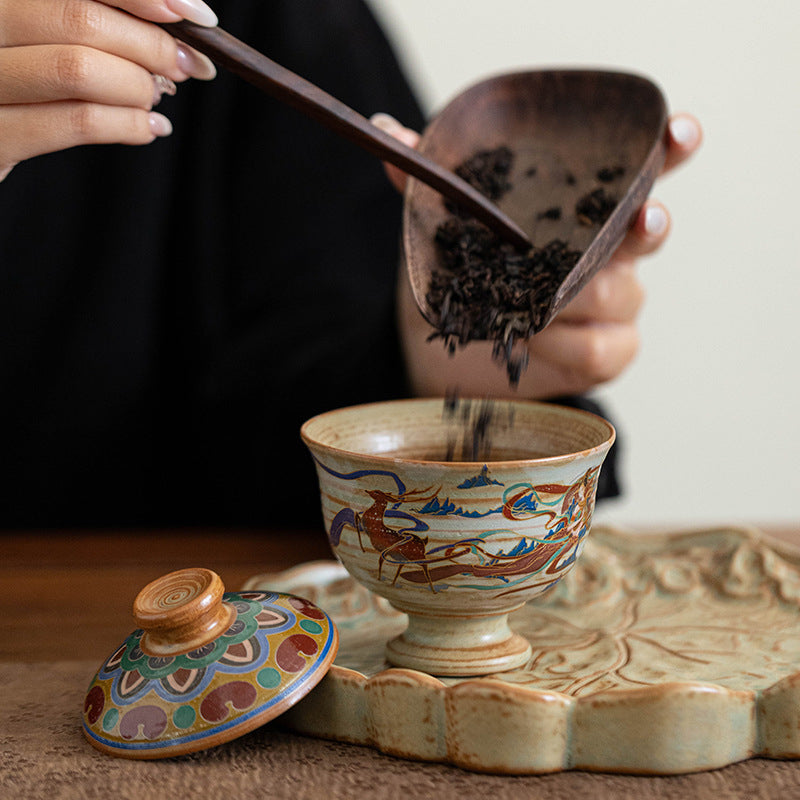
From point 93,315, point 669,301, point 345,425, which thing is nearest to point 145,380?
point 93,315

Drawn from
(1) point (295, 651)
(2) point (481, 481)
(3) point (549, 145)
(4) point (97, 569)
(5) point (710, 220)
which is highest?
(3) point (549, 145)

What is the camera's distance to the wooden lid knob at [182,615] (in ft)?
1.91

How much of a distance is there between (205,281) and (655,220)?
0.81 metres

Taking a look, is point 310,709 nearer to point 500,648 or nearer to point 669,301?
point 500,648

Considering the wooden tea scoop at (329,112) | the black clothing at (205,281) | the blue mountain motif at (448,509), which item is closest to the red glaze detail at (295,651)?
the blue mountain motif at (448,509)

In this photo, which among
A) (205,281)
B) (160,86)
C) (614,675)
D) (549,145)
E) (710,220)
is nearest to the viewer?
(614,675)

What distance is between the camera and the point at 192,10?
26.7 inches

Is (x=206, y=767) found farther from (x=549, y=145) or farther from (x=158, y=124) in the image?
(x=549, y=145)

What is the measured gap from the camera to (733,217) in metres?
1.82

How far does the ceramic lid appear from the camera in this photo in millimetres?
563

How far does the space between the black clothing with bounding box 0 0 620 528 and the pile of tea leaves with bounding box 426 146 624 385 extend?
396 mm

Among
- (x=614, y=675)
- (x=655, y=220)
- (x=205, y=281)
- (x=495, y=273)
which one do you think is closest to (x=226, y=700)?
(x=614, y=675)

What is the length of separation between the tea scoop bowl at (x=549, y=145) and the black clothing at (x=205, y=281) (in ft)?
1.26

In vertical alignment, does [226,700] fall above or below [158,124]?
below
